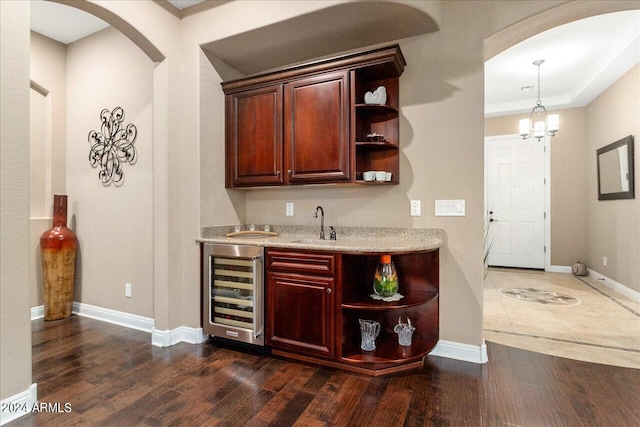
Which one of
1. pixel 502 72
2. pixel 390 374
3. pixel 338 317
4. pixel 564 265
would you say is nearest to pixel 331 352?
pixel 338 317

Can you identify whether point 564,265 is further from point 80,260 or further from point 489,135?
point 80,260

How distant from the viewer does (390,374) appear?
2.27 metres

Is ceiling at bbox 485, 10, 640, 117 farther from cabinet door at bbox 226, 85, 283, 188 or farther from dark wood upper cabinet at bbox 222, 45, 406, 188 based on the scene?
cabinet door at bbox 226, 85, 283, 188

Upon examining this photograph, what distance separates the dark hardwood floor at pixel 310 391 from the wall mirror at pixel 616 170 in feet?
10.1

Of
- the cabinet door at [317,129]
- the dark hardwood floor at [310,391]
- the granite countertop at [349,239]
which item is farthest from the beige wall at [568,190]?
the cabinet door at [317,129]

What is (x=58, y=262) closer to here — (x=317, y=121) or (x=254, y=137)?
(x=254, y=137)

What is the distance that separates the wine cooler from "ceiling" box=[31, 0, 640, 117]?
5.90 feet

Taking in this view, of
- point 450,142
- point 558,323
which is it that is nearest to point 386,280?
point 450,142

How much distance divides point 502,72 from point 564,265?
3510 mm

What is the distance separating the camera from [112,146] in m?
3.40

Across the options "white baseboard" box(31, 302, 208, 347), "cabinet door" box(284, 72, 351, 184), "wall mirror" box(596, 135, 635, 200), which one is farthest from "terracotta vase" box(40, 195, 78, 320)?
"wall mirror" box(596, 135, 635, 200)

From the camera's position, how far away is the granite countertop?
7.46 feet

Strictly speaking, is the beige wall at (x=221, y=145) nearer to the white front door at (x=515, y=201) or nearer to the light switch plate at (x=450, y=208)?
the light switch plate at (x=450, y=208)

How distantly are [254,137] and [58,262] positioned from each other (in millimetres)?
2485
